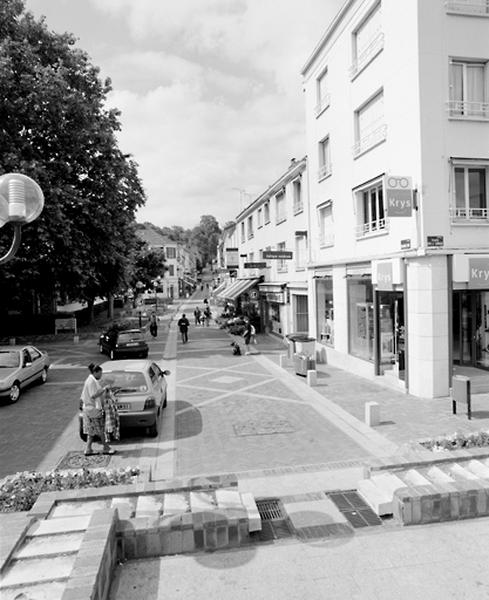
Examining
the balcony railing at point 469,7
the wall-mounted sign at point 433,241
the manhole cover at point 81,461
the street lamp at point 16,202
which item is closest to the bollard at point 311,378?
the wall-mounted sign at point 433,241

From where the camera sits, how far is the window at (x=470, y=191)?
12.7 meters

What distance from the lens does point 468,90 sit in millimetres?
12742

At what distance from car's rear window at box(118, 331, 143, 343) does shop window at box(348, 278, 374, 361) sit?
1004cm

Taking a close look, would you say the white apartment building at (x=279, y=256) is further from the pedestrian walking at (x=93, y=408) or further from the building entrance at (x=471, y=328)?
the pedestrian walking at (x=93, y=408)

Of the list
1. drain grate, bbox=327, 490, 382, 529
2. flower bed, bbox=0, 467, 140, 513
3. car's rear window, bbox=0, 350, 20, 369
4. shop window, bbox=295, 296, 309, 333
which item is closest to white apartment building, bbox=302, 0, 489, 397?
drain grate, bbox=327, 490, 382, 529

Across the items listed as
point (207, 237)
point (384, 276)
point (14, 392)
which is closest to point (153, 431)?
point (14, 392)

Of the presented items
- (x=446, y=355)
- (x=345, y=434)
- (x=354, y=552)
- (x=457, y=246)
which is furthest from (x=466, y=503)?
(x=457, y=246)

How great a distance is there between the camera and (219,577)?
488cm

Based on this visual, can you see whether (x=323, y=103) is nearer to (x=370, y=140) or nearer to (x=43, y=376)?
(x=370, y=140)

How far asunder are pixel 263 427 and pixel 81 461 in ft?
13.0

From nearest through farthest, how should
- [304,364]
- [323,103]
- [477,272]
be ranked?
1. [477,272]
2. [304,364]
3. [323,103]

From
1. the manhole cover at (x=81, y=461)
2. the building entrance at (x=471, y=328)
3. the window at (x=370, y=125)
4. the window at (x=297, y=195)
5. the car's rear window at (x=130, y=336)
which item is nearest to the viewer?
the manhole cover at (x=81, y=461)

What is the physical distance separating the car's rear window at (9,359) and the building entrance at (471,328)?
14.0 meters

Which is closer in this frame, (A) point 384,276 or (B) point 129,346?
(A) point 384,276
